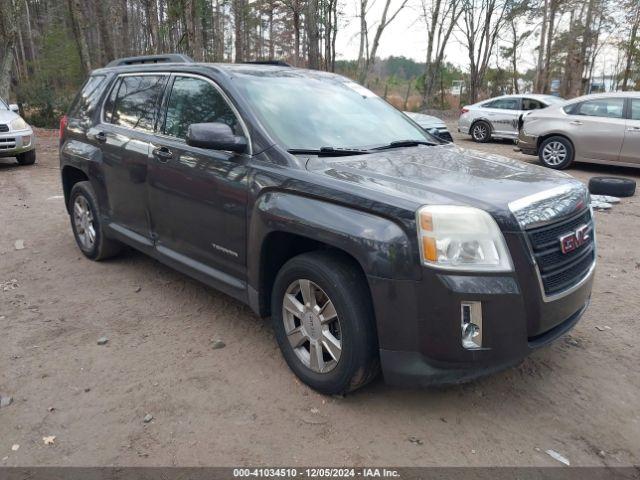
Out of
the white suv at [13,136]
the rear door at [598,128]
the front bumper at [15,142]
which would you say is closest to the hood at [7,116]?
the white suv at [13,136]

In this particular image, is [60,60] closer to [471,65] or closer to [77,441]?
[471,65]

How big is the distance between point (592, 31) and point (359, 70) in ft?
47.7

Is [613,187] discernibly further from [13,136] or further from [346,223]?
[13,136]

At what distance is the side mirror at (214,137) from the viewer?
3.19 meters

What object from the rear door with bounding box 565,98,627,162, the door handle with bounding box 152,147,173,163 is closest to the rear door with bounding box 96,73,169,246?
the door handle with bounding box 152,147,173,163

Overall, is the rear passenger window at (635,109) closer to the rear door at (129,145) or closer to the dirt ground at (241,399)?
the dirt ground at (241,399)

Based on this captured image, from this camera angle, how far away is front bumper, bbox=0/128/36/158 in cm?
1017

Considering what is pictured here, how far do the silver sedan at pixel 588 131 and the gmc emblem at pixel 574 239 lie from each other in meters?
8.48

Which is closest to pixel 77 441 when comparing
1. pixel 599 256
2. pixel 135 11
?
pixel 599 256

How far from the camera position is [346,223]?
2676mm

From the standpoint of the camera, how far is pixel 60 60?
29797 mm

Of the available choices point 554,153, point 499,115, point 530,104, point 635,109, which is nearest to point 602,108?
point 635,109

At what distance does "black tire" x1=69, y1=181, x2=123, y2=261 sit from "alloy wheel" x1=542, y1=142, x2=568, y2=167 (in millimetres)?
9307

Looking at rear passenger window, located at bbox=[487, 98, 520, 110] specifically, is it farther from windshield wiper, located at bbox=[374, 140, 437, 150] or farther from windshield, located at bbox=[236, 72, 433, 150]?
windshield wiper, located at bbox=[374, 140, 437, 150]
